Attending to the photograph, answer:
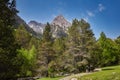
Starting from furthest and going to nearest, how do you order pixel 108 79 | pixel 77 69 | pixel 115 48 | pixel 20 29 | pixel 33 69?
pixel 115 48, pixel 20 29, pixel 33 69, pixel 77 69, pixel 108 79

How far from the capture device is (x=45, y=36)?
66438 millimetres

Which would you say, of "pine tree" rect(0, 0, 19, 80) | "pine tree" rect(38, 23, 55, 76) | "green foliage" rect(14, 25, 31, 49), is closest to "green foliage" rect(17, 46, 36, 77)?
"pine tree" rect(38, 23, 55, 76)

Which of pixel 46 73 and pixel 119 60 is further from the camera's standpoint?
pixel 119 60

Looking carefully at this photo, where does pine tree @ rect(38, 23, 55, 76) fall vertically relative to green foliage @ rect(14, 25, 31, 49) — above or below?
below

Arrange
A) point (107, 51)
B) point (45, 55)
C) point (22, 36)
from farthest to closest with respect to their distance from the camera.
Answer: point (107, 51) → point (22, 36) → point (45, 55)

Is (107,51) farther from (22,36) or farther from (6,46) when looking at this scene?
(6,46)

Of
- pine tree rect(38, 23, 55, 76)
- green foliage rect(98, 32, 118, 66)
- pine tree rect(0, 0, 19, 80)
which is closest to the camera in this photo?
pine tree rect(0, 0, 19, 80)

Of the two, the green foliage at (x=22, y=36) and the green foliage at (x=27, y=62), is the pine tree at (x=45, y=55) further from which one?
the green foliage at (x=22, y=36)

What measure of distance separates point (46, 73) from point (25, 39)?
19166 mm

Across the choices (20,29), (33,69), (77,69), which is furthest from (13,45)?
(20,29)

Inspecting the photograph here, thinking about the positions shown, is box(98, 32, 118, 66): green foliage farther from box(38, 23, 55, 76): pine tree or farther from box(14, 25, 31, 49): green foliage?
box(14, 25, 31, 49): green foliage

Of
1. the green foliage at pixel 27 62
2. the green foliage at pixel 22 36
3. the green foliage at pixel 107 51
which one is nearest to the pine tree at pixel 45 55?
the green foliage at pixel 27 62

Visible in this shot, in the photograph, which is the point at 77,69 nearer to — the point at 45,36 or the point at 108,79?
the point at 45,36

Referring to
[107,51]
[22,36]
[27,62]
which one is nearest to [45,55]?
[27,62]
